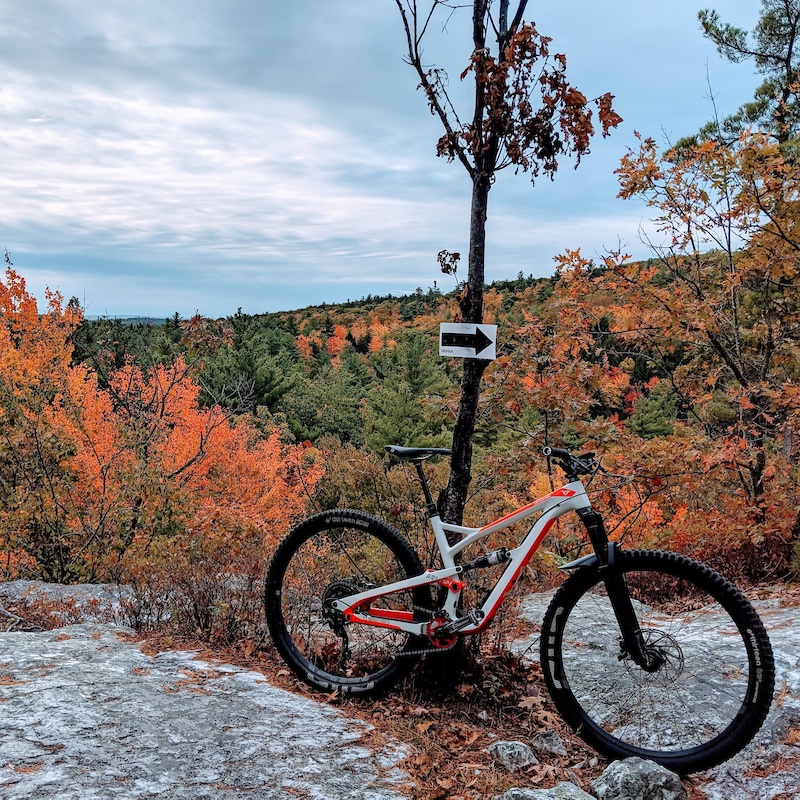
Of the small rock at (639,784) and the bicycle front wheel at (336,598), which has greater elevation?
the bicycle front wheel at (336,598)

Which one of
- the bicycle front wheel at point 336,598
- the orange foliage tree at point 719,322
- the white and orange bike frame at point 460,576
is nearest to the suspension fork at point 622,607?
the white and orange bike frame at point 460,576

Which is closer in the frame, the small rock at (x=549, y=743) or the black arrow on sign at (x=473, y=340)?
the small rock at (x=549, y=743)

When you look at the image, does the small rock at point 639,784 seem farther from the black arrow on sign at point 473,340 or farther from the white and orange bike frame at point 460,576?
the black arrow on sign at point 473,340

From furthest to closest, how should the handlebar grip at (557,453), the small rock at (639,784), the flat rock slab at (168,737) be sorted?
1. the handlebar grip at (557,453)
2. the small rock at (639,784)
3. the flat rock slab at (168,737)

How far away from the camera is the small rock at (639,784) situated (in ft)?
8.34

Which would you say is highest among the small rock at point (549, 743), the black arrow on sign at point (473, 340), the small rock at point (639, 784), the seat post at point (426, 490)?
the black arrow on sign at point (473, 340)

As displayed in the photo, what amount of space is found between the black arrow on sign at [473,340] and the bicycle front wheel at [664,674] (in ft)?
4.52

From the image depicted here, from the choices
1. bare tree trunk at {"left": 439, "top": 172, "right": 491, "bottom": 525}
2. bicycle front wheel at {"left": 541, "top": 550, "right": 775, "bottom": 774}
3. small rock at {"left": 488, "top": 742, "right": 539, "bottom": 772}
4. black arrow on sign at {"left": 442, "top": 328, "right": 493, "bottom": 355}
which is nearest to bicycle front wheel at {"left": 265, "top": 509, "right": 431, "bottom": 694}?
bare tree trunk at {"left": 439, "top": 172, "right": 491, "bottom": 525}

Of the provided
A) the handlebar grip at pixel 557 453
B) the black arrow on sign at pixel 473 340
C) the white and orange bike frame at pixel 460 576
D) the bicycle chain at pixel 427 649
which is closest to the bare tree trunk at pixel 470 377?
the black arrow on sign at pixel 473 340

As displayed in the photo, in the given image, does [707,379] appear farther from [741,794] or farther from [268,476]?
[268,476]

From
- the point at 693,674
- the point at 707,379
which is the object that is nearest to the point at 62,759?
the point at 693,674

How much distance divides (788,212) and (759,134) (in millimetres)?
892

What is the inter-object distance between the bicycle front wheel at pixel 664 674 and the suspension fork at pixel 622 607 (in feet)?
0.05

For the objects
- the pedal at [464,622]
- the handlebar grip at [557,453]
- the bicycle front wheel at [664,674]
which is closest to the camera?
the bicycle front wheel at [664,674]
